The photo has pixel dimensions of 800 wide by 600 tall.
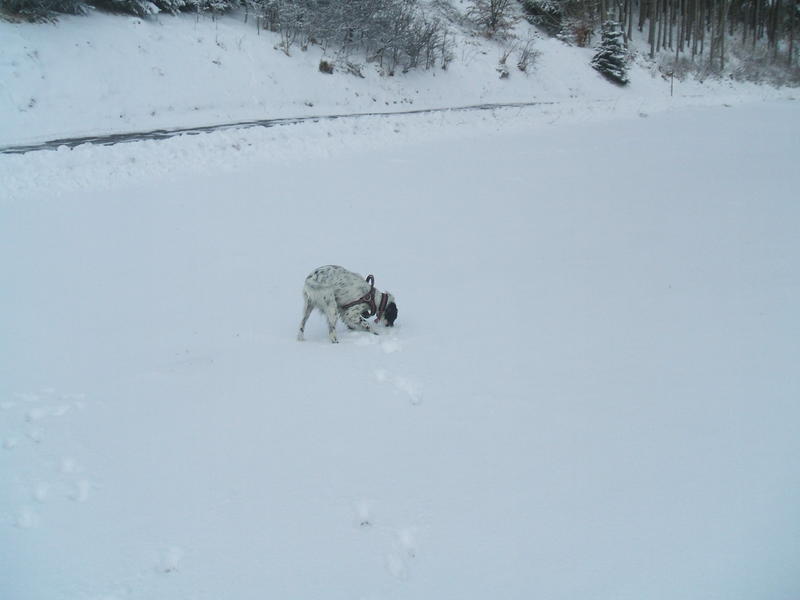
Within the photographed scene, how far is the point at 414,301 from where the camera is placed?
354 inches

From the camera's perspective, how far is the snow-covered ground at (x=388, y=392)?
3559mm

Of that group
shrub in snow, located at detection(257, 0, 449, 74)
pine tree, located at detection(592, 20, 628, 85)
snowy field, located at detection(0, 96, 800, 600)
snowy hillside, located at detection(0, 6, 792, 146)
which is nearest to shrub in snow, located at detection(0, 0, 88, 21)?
snowy hillside, located at detection(0, 6, 792, 146)

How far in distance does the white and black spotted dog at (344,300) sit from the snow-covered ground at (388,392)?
0.30 metres

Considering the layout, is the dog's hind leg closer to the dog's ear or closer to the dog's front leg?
the dog's front leg

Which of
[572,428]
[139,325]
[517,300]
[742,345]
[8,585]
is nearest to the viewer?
[8,585]

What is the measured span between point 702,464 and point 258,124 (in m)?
16.1

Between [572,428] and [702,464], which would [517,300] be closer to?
[572,428]

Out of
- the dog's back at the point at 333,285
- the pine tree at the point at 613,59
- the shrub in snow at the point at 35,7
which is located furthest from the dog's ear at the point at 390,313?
the pine tree at the point at 613,59

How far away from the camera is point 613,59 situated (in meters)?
33.2

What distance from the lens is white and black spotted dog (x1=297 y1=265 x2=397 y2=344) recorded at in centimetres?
733

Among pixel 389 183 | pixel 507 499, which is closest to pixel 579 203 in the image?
pixel 389 183

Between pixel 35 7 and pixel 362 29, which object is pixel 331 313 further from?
pixel 362 29

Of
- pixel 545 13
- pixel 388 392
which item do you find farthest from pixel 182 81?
pixel 545 13

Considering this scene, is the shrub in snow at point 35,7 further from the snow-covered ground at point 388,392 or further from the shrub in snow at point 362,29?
the shrub in snow at point 362,29
